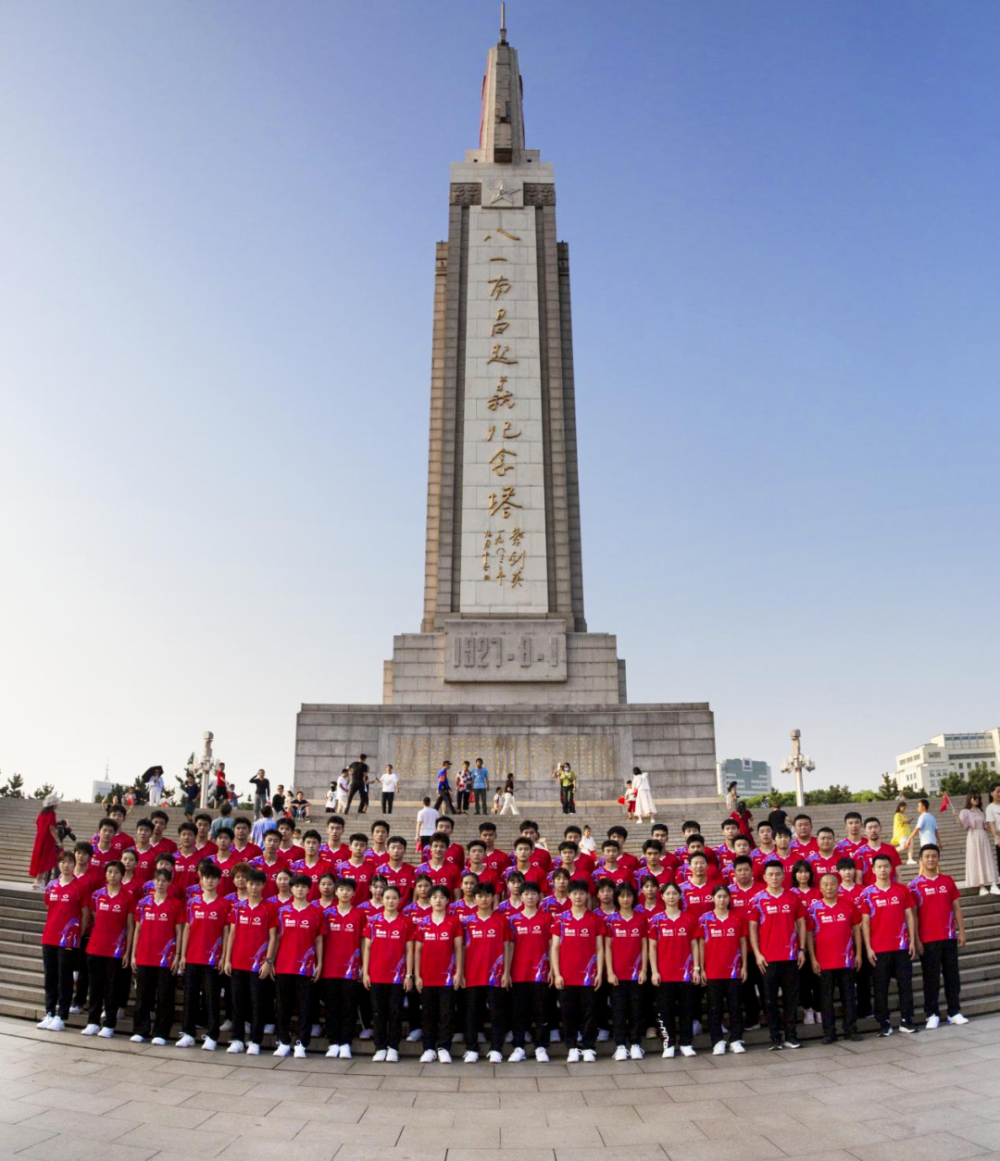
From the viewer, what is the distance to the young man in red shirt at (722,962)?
6.19 meters

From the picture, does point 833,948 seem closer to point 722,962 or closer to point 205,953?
point 722,962

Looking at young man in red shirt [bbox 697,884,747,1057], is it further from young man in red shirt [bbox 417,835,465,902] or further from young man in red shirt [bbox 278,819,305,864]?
young man in red shirt [bbox 278,819,305,864]

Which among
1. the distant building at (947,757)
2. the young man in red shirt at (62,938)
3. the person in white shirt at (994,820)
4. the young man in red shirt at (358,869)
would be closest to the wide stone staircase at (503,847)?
the young man in red shirt at (62,938)

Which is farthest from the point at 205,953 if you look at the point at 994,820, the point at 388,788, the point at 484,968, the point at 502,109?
the point at 502,109

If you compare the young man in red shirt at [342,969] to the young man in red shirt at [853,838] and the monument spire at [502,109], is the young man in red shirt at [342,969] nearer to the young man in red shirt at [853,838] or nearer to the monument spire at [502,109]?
the young man in red shirt at [853,838]

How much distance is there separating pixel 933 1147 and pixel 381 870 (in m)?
3.85

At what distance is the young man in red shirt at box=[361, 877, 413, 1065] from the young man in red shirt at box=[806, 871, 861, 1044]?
106 inches

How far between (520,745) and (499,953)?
39.1ft

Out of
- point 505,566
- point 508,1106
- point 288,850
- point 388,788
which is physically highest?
point 505,566

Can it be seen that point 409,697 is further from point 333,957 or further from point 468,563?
point 333,957

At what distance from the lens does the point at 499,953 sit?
6.20 meters

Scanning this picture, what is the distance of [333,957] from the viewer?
20.7ft

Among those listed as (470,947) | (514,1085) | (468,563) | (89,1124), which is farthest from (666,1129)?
(468,563)

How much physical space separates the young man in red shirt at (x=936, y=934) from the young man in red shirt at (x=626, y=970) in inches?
80.0
